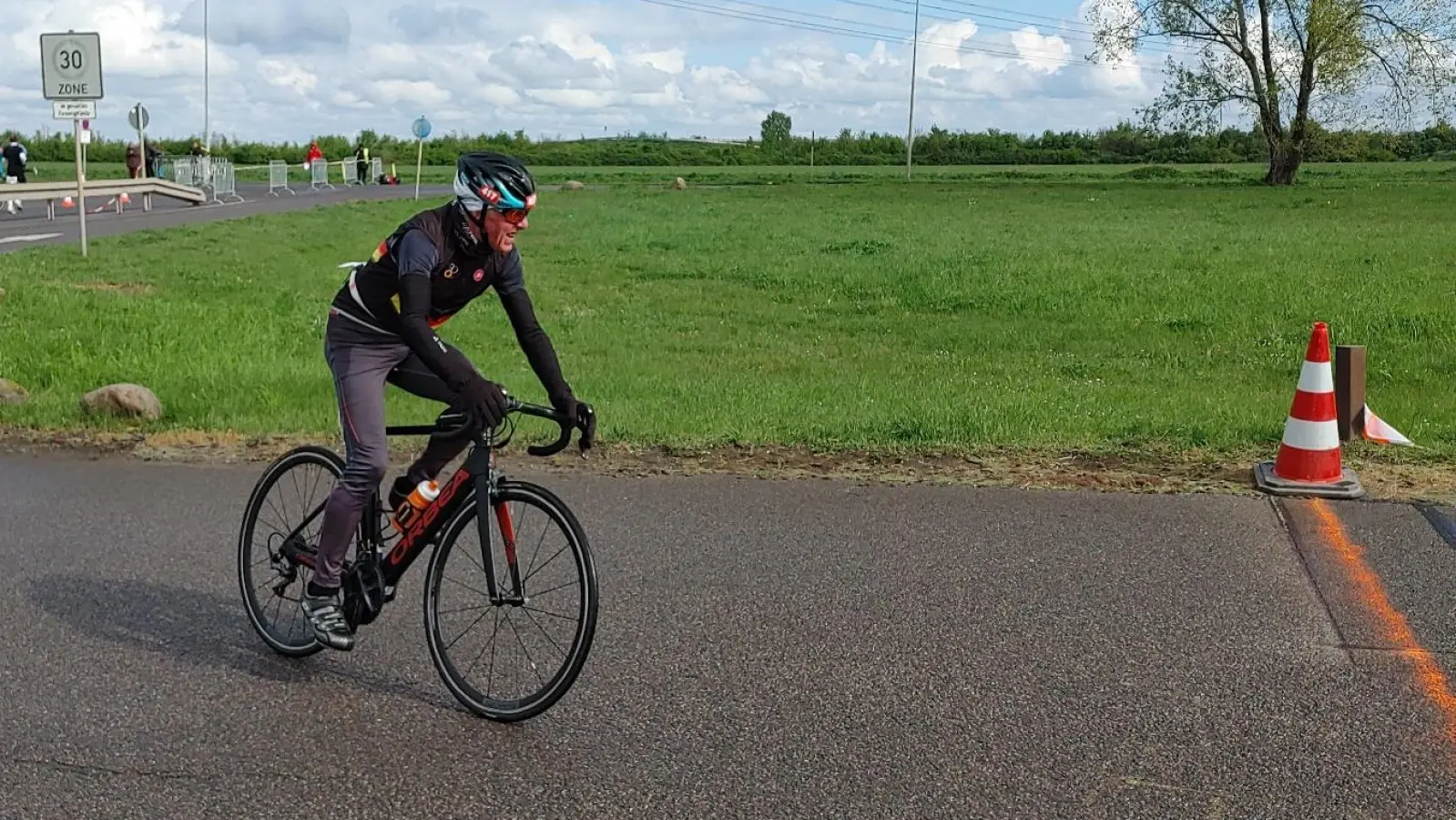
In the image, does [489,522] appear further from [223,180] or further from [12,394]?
[223,180]

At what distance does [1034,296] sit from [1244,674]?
1326 centimetres

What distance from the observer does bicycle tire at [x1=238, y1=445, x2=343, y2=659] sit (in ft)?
17.1

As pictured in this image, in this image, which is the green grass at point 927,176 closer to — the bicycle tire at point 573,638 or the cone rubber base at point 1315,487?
the cone rubber base at point 1315,487

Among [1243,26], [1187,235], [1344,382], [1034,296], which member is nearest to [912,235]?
[1187,235]

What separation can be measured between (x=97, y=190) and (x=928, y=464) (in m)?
30.6


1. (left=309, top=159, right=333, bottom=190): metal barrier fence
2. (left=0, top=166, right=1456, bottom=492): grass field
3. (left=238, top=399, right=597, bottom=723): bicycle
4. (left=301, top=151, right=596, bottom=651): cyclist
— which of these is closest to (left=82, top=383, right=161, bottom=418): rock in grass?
(left=0, top=166, right=1456, bottom=492): grass field

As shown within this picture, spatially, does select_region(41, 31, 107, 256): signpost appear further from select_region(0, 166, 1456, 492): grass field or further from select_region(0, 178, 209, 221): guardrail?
select_region(0, 178, 209, 221): guardrail

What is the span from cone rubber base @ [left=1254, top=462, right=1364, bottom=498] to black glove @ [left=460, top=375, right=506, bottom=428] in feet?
16.6

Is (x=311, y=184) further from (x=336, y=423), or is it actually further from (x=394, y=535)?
(x=394, y=535)

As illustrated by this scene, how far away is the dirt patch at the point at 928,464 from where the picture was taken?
26.3 feet

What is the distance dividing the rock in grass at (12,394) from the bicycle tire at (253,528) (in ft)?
20.0

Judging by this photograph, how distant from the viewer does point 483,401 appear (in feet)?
14.1

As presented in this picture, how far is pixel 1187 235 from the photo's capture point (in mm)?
27922

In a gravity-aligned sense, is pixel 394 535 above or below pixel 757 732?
above
